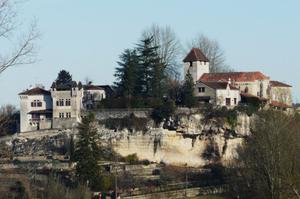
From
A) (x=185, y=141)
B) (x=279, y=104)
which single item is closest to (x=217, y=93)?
(x=185, y=141)

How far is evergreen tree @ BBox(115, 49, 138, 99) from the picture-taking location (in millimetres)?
59375

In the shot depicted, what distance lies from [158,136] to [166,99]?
442cm

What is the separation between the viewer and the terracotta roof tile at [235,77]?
64062 mm

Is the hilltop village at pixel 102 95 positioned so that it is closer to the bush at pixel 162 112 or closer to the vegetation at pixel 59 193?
the bush at pixel 162 112

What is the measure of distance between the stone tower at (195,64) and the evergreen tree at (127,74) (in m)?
6.07

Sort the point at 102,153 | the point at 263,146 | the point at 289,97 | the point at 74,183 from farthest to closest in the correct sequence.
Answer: the point at 289,97 < the point at 102,153 < the point at 74,183 < the point at 263,146

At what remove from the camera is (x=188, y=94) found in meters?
59.3

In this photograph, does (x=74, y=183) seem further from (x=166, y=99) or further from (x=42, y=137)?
(x=166, y=99)

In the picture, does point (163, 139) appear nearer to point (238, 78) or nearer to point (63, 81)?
point (238, 78)

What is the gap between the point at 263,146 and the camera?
3712cm

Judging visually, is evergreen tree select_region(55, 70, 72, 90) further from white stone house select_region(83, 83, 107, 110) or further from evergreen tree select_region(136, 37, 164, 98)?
evergreen tree select_region(136, 37, 164, 98)

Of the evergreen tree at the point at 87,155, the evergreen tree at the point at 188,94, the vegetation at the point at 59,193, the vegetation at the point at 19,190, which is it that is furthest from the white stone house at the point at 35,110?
the vegetation at the point at 59,193

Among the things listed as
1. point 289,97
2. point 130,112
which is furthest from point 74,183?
point 289,97

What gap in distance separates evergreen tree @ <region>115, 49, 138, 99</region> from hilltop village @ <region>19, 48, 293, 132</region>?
1524 mm
